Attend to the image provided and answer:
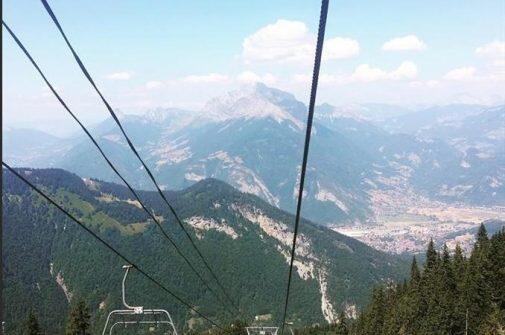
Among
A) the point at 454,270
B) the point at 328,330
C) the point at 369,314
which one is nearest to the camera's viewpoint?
the point at 454,270

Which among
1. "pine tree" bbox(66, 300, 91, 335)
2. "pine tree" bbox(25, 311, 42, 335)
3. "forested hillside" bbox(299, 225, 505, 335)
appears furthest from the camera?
"pine tree" bbox(66, 300, 91, 335)

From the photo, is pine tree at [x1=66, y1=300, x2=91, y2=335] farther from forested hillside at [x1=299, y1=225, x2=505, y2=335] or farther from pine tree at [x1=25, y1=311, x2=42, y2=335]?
forested hillside at [x1=299, y1=225, x2=505, y2=335]

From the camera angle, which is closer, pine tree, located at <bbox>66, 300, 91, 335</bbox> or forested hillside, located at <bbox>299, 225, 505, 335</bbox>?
forested hillside, located at <bbox>299, 225, 505, 335</bbox>

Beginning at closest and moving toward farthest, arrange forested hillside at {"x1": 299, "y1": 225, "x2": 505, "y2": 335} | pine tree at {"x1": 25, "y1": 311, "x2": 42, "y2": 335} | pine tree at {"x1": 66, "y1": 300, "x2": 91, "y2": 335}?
forested hillside at {"x1": 299, "y1": 225, "x2": 505, "y2": 335} → pine tree at {"x1": 25, "y1": 311, "x2": 42, "y2": 335} → pine tree at {"x1": 66, "y1": 300, "x2": 91, "y2": 335}

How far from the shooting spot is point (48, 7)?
635 cm

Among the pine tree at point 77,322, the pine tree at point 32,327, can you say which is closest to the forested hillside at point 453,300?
the pine tree at point 77,322

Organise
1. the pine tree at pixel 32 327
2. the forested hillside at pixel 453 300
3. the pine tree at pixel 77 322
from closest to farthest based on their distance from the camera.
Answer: the forested hillside at pixel 453 300 < the pine tree at pixel 32 327 < the pine tree at pixel 77 322

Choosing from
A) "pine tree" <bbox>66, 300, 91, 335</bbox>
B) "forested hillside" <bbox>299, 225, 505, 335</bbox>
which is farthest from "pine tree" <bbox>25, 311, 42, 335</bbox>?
"forested hillside" <bbox>299, 225, 505, 335</bbox>

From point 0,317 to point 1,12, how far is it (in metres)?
2.87

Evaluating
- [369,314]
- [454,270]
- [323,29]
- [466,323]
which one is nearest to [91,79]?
[323,29]

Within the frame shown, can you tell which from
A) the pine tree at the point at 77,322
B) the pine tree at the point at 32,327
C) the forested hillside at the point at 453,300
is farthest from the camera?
the pine tree at the point at 77,322

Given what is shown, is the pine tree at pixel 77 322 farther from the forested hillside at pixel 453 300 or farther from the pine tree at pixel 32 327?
the forested hillside at pixel 453 300

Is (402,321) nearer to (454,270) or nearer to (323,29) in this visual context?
(454,270)

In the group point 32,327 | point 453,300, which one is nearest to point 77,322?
point 32,327
